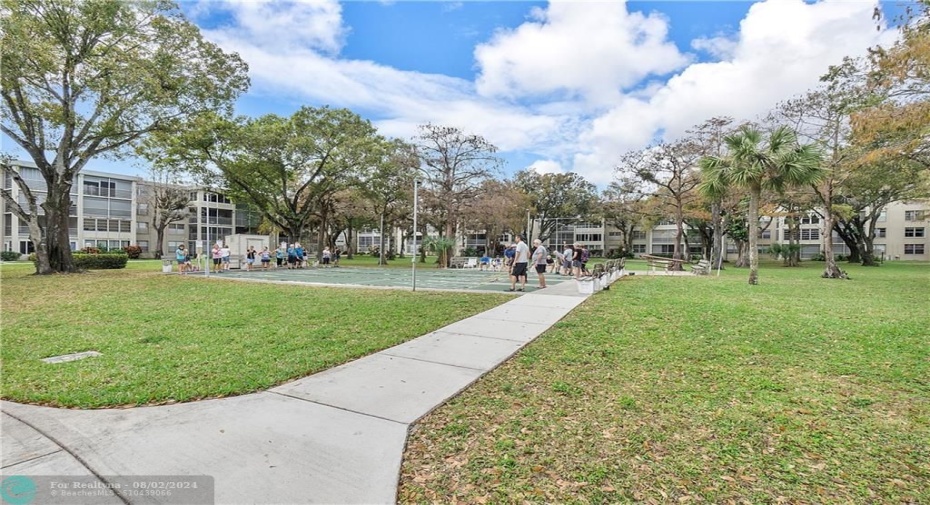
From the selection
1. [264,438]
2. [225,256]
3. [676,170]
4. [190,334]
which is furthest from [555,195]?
[264,438]

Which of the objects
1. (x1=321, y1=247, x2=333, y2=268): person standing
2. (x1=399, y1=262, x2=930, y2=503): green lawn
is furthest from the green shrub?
(x1=399, y1=262, x2=930, y2=503): green lawn

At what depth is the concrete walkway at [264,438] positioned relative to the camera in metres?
2.47

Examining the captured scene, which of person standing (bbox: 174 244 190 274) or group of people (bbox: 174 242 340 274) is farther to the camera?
group of people (bbox: 174 242 340 274)

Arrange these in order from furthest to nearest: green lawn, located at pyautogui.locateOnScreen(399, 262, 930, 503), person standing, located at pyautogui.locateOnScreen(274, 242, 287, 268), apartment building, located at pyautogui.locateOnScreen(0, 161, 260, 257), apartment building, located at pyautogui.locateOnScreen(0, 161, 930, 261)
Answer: apartment building, located at pyautogui.locateOnScreen(0, 161, 930, 261), apartment building, located at pyautogui.locateOnScreen(0, 161, 260, 257), person standing, located at pyautogui.locateOnScreen(274, 242, 287, 268), green lawn, located at pyautogui.locateOnScreen(399, 262, 930, 503)

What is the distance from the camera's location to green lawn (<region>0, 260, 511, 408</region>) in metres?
4.03

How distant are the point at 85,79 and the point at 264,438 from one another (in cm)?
1848

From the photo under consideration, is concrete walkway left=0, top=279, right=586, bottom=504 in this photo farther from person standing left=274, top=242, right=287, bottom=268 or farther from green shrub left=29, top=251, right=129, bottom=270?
green shrub left=29, top=251, right=129, bottom=270

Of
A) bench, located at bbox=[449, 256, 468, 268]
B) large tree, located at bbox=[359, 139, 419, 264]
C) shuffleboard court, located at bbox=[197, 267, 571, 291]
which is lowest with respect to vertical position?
shuffleboard court, located at bbox=[197, 267, 571, 291]

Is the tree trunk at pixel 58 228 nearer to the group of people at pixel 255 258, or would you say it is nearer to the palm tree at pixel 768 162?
the group of people at pixel 255 258

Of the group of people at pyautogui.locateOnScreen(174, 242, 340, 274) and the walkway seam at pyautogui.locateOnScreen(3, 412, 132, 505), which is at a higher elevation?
the group of people at pyautogui.locateOnScreen(174, 242, 340, 274)

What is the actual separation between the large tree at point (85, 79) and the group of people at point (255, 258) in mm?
4214

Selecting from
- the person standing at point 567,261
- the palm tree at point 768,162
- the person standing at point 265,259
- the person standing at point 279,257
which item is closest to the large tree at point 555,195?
the person standing at point 567,261

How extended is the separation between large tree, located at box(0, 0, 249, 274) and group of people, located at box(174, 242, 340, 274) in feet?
13.8

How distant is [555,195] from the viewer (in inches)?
1964
